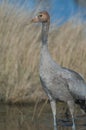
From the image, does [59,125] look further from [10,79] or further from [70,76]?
[10,79]

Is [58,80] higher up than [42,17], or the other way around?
[42,17]

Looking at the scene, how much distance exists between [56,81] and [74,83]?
49cm

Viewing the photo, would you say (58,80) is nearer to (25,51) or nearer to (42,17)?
(42,17)

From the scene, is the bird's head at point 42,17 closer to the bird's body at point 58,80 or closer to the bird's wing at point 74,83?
the bird's body at point 58,80

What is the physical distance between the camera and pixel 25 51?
14914mm

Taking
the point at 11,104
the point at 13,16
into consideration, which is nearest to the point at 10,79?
the point at 11,104

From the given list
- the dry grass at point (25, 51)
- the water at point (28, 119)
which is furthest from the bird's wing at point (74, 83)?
the dry grass at point (25, 51)

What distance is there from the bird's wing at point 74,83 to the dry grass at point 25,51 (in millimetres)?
2061

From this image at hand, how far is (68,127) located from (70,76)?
0.94m

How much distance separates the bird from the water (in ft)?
0.83

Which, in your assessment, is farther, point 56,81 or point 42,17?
point 42,17

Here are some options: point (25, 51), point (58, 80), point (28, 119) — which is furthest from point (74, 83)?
point (25, 51)

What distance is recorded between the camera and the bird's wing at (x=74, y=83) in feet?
39.5

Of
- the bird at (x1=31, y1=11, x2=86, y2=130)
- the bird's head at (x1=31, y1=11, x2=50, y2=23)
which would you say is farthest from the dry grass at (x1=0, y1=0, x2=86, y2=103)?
the bird's head at (x1=31, y1=11, x2=50, y2=23)
